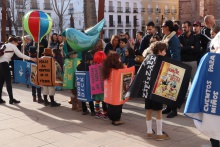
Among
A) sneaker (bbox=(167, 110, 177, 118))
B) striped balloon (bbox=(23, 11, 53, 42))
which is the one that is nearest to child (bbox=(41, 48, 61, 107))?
striped balloon (bbox=(23, 11, 53, 42))

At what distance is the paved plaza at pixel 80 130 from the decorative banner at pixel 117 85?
53cm

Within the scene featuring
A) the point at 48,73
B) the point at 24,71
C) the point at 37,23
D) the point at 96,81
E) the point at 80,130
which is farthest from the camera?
the point at 24,71

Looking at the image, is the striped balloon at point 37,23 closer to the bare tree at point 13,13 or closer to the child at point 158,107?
the child at point 158,107

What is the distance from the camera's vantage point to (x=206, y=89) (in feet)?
12.5

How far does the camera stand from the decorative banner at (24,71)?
26.3 feet

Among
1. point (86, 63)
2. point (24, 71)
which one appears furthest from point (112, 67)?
point (24, 71)

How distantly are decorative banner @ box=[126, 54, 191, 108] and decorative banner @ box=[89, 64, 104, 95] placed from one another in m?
1.43

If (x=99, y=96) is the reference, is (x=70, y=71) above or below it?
above

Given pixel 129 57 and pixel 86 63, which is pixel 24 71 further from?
pixel 129 57

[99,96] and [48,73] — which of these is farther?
[48,73]

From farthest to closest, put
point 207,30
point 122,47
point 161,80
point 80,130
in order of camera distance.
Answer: point 122,47
point 207,30
point 80,130
point 161,80

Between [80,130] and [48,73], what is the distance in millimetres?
2264

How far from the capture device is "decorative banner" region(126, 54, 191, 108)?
4691mm

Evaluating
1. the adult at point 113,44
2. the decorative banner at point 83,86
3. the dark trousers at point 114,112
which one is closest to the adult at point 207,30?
the adult at point 113,44
